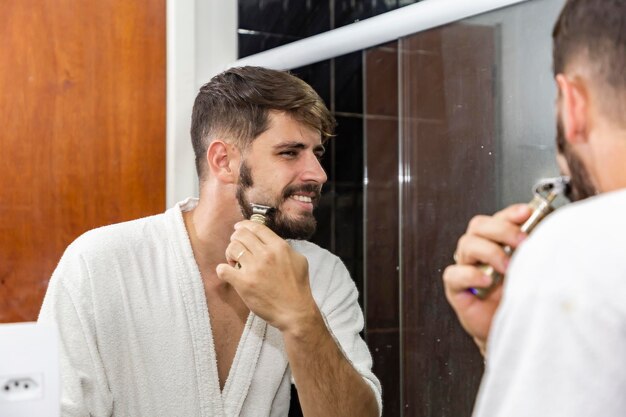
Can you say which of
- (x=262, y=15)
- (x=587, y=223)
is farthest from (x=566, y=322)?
(x=262, y=15)

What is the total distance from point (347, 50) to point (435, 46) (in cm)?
Result: 17

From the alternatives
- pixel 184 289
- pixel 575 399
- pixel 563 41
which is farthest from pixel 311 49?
pixel 575 399

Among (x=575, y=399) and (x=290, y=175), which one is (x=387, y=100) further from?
(x=575, y=399)

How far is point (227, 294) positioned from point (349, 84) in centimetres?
66

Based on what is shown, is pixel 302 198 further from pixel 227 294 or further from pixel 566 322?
pixel 566 322

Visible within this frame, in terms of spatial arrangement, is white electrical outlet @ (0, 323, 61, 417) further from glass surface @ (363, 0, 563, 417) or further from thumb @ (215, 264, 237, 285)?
glass surface @ (363, 0, 563, 417)

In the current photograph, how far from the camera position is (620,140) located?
64 centimetres

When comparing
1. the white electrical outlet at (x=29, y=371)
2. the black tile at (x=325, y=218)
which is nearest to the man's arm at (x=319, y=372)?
the white electrical outlet at (x=29, y=371)

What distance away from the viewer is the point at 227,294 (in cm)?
159

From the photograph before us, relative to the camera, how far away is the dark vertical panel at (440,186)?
4.83 feet

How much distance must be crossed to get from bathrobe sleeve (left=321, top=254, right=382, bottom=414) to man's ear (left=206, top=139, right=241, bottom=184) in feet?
0.89

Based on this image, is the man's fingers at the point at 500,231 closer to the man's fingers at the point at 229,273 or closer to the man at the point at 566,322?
the man at the point at 566,322

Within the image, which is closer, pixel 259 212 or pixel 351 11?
pixel 259 212

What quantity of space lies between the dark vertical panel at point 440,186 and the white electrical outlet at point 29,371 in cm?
84
